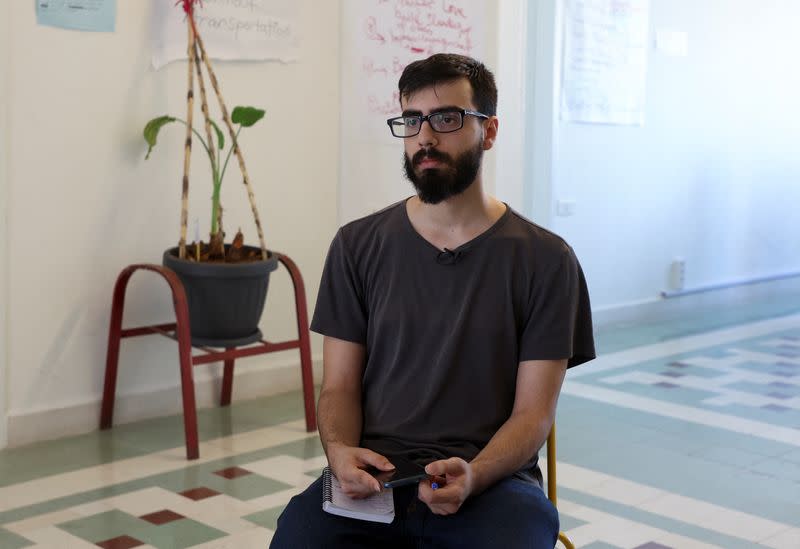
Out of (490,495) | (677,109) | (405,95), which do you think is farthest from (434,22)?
(490,495)

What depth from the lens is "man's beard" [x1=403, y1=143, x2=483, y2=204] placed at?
1.79m

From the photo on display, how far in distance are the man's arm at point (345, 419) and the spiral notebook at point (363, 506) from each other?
2 cm

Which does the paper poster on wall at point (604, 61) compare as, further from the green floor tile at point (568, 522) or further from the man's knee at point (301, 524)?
the man's knee at point (301, 524)

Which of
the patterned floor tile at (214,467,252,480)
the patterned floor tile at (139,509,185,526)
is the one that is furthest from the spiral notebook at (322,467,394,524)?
the patterned floor tile at (214,467,252,480)

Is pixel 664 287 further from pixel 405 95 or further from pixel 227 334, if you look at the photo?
pixel 405 95

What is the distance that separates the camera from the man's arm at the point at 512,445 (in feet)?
5.27

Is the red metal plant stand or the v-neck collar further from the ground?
the v-neck collar

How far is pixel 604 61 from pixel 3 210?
135 inches

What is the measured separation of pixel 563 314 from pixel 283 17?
250 centimetres

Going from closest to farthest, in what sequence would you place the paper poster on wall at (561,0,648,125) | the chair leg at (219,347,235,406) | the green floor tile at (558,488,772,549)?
the green floor tile at (558,488,772,549)
the chair leg at (219,347,235,406)
the paper poster on wall at (561,0,648,125)

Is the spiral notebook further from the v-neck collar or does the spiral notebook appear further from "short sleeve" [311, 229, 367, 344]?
the v-neck collar

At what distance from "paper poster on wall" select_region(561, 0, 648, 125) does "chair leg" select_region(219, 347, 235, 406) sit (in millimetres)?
2459

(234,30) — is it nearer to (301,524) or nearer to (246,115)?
(246,115)

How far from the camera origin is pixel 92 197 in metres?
3.55
